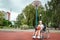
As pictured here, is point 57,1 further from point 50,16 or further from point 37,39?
point 37,39

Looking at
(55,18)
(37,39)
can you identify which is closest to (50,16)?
(55,18)

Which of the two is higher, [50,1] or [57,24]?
[50,1]

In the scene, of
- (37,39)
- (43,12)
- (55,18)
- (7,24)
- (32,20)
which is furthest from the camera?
(7,24)

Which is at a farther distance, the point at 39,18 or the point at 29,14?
the point at 29,14

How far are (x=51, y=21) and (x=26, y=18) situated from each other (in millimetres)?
5266

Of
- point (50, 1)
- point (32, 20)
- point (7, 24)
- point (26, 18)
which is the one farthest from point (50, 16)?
point (7, 24)

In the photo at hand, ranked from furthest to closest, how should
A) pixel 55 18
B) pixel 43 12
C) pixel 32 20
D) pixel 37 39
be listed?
pixel 32 20, pixel 43 12, pixel 55 18, pixel 37 39

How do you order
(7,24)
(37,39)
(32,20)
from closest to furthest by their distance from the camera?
(37,39), (32,20), (7,24)

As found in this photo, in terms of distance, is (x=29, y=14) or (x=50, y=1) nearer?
(x=50, y=1)

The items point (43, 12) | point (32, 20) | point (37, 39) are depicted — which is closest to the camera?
point (37, 39)

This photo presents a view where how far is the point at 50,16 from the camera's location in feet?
63.3

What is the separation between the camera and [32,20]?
901 inches

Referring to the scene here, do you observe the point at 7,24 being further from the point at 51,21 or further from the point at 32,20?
the point at 51,21

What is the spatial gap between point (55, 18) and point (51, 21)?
0.77 m
